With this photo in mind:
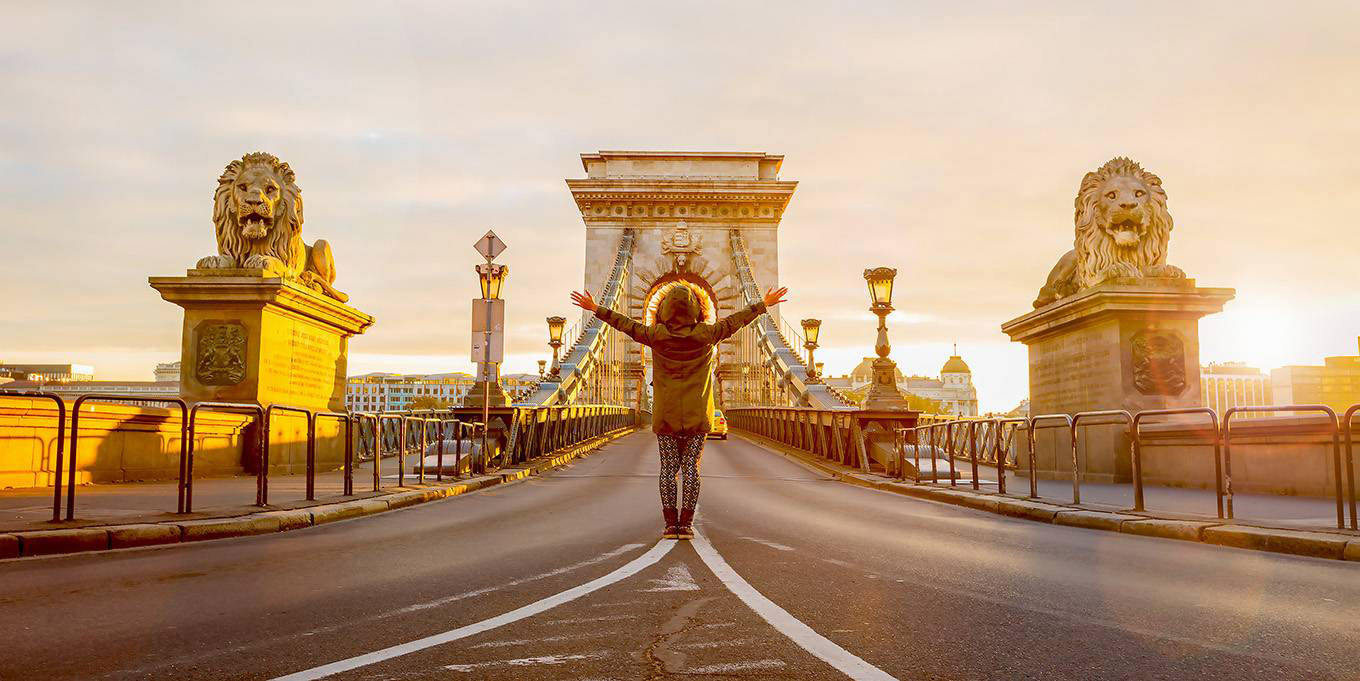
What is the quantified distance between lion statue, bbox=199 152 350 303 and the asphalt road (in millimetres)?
7016

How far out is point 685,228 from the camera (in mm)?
62719

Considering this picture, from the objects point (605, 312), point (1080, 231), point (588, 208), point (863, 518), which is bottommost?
point (863, 518)

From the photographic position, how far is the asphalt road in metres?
3.37

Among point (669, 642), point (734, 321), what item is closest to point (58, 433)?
point (734, 321)

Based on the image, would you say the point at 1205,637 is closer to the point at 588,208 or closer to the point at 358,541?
the point at 358,541

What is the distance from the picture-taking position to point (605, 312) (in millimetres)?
7859

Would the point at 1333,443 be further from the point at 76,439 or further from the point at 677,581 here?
the point at 76,439

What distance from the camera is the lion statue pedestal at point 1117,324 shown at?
1229 centimetres

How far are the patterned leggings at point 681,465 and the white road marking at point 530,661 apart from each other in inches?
155

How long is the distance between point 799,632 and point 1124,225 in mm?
11542

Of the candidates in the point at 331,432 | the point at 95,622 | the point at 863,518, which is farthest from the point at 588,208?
the point at 95,622

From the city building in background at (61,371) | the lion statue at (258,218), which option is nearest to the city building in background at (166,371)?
the city building in background at (61,371)

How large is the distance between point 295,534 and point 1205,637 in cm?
677

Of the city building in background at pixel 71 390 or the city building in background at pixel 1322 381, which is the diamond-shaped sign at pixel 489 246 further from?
the city building in background at pixel 1322 381
